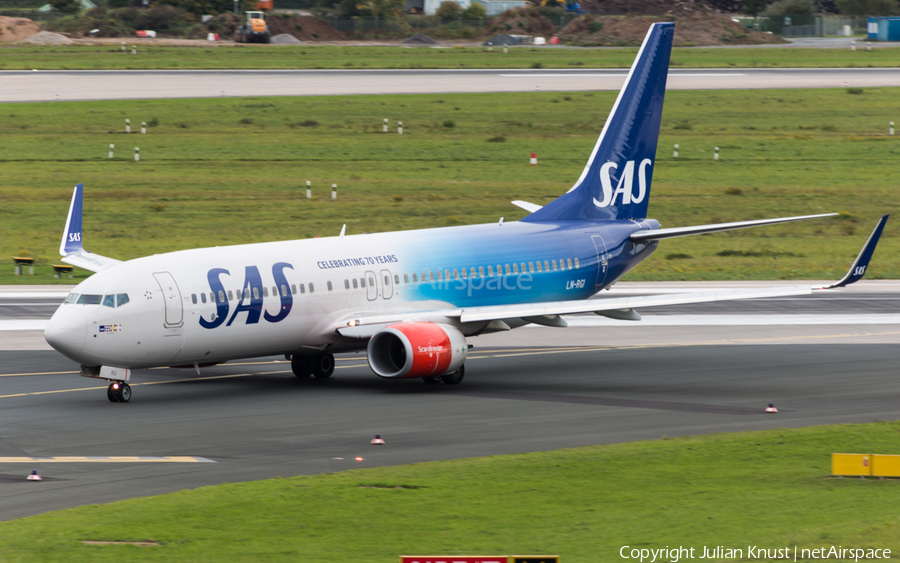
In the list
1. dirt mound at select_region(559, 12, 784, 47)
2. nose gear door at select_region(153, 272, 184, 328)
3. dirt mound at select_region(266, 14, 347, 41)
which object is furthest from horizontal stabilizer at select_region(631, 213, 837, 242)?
dirt mound at select_region(266, 14, 347, 41)

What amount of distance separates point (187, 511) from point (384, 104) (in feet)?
298

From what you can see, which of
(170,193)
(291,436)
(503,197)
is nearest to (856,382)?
(291,436)

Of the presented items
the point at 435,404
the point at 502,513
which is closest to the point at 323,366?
the point at 435,404

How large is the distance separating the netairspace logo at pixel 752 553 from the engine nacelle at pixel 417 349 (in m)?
16.3

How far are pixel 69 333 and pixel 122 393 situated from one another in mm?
2637

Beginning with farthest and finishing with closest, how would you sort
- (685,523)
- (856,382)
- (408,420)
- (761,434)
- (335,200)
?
(335,200)
(856,382)
(408,420)
(761,434)
(685,523)

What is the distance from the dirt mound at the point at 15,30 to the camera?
166000 millimetres

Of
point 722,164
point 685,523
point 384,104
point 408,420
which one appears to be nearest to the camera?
A: point 685,523

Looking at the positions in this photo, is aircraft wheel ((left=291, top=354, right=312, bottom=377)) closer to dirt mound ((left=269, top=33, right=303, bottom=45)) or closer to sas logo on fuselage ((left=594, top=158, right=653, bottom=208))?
sas logo on fuselage ((left=594, top=158, right=653, bottom=208))

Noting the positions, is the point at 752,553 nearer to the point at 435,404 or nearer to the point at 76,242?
the point at 435,404

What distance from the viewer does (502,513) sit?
829 inches

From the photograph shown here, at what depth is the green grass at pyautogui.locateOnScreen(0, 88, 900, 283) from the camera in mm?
67000

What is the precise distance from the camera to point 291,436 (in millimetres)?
28906

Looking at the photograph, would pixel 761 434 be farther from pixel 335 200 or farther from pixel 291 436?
pixel 335 200
